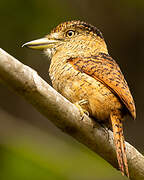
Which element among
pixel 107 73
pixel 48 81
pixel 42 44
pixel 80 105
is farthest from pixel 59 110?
pixel 48 81

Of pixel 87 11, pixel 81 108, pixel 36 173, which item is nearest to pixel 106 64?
pixel 81 108

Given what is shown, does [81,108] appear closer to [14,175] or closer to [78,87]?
[78,87]

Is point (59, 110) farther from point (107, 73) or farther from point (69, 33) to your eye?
point (69, 33)

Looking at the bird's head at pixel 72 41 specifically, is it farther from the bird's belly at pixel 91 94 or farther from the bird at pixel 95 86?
the bird's belly at pixel 91 94

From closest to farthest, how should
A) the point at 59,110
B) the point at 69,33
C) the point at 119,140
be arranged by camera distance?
1. the point at 59,110
2. the point at 119,140
3. the point at 69,33

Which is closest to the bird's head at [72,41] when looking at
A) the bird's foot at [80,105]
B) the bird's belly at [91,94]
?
the bird's belly at [91,94]

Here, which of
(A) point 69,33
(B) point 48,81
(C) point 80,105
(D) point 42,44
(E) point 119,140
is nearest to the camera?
(E) point 119,140

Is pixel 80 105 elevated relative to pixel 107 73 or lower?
lower
